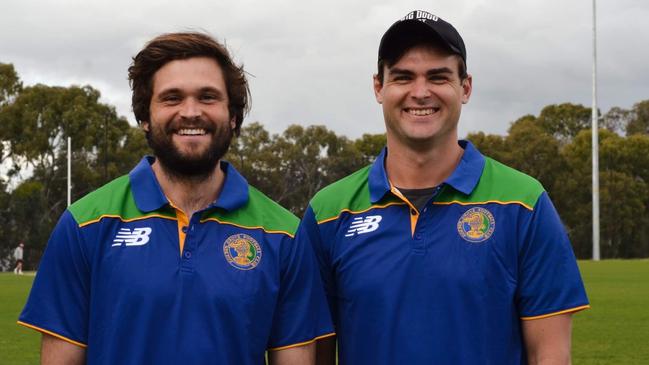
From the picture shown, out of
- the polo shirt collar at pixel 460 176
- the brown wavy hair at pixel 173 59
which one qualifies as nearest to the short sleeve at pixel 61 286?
the brown wavy hair at pixel 173 59

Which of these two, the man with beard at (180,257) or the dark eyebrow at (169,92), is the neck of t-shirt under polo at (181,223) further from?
the dark eyebrow at (169,92)

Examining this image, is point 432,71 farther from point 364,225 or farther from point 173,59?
point 173,59

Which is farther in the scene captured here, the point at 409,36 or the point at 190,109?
the point at 409,36

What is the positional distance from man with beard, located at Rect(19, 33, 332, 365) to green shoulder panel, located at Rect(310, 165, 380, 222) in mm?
232

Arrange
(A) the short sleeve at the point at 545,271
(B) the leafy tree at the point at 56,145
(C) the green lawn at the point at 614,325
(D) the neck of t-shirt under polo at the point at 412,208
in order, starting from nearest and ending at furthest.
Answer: (A) the short sleeve at the point at 545,271
(D) the neck of t-shirt under polo at the point at 412,208
(C) the green lawn at the point at 614,325
(B) the leafy tree at the point at 56,145

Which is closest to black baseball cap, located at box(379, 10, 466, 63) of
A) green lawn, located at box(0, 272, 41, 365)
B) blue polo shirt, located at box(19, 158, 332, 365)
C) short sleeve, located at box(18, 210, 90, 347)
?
blue polo shirt, located at box(19, 158, 332, 365)

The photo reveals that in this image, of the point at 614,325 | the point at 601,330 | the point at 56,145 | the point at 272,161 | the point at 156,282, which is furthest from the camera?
the point at 272,161

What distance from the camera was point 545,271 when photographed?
3.64 metres

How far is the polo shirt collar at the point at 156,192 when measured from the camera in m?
3.67

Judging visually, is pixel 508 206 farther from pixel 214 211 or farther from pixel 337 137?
pixel 337 137

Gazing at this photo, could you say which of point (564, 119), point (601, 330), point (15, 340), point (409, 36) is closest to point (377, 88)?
point (409, 36)

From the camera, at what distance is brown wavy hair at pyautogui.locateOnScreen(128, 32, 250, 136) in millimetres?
3736

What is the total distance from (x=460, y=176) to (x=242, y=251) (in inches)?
34.6

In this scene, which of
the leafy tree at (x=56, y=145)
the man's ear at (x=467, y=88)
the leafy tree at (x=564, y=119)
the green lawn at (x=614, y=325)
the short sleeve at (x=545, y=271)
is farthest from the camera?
the leafy tree at (x=564, y=119)
